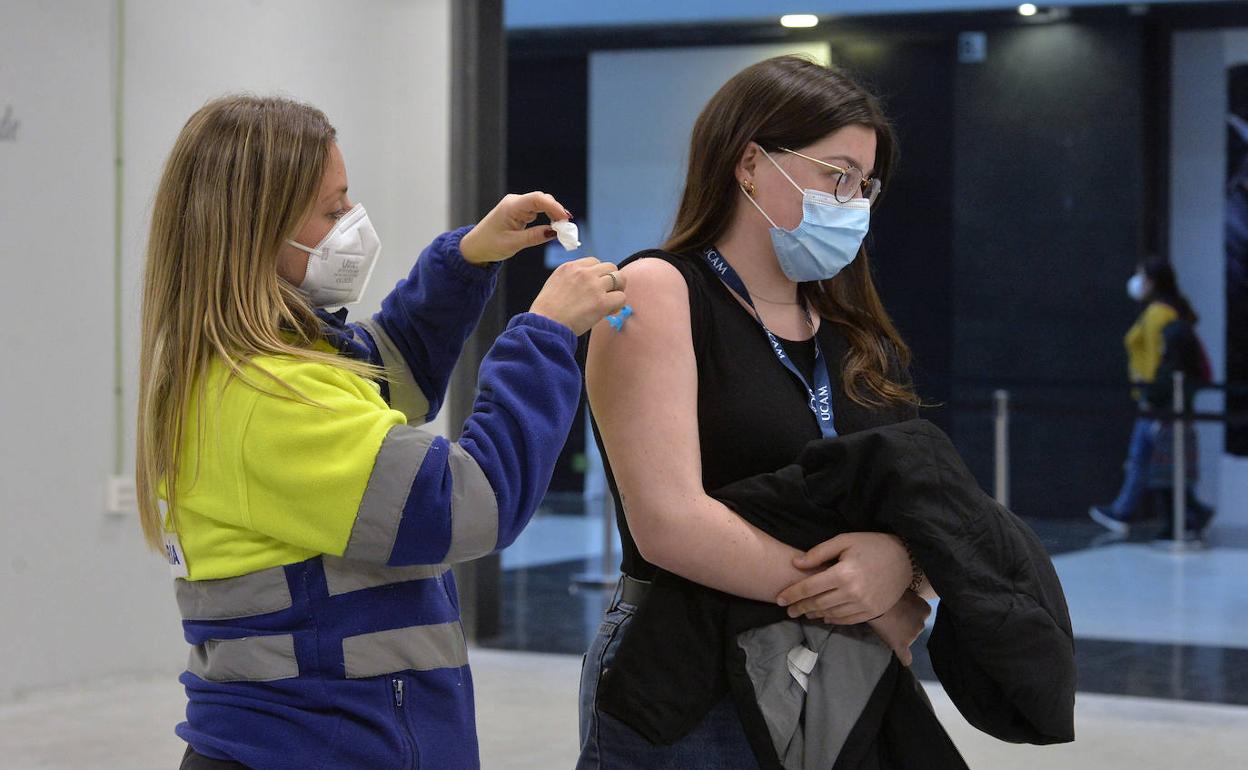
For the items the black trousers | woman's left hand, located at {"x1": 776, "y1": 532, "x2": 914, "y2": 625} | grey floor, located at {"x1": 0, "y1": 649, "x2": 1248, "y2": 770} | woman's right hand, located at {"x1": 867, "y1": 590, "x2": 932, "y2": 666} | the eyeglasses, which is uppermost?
the eyeglasses

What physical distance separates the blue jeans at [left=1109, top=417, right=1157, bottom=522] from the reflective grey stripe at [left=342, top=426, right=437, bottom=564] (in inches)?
271

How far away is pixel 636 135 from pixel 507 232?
6281mm

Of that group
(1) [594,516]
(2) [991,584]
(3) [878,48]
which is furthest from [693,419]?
(1) [594,516]

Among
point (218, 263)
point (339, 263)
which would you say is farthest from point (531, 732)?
point (218, 263)

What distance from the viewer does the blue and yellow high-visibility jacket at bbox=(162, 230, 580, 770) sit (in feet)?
4.46

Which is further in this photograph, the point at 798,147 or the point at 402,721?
the point at 798,147

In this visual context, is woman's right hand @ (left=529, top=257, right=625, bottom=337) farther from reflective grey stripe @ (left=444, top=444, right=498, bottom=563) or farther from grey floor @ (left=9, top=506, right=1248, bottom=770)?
grey floor @ (left=9, top=506, right=1248, bottom=770)

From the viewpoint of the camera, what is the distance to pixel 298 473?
1355mm

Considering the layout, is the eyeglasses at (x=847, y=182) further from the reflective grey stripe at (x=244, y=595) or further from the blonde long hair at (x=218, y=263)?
the reflective grey stripe at (x=244, y=595)

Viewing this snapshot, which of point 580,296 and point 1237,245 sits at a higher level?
point 1237,245

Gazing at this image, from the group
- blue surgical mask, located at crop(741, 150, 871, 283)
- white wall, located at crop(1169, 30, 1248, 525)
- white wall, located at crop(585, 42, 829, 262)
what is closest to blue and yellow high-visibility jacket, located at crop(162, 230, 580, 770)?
blue surgical mask, located at crop(741, 150, 871, 283)

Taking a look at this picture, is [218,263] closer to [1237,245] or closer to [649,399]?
[649,399]

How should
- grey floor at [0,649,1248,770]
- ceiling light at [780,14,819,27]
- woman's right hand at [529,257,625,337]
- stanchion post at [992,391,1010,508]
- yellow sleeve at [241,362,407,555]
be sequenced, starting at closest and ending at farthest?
yellow sleeve at [241,362,407,555] → woman's right hand at [529,257,625,337] → grey floor at [0,649,1248,770] → ceiling light at [780,14,819,27] → stanchion post at [992,391,1010,508]

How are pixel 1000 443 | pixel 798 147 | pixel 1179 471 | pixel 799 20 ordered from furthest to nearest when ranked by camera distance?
pixel 1179 471 < pixel 1000 443 < pixel 799 20 < pixel 798 147
